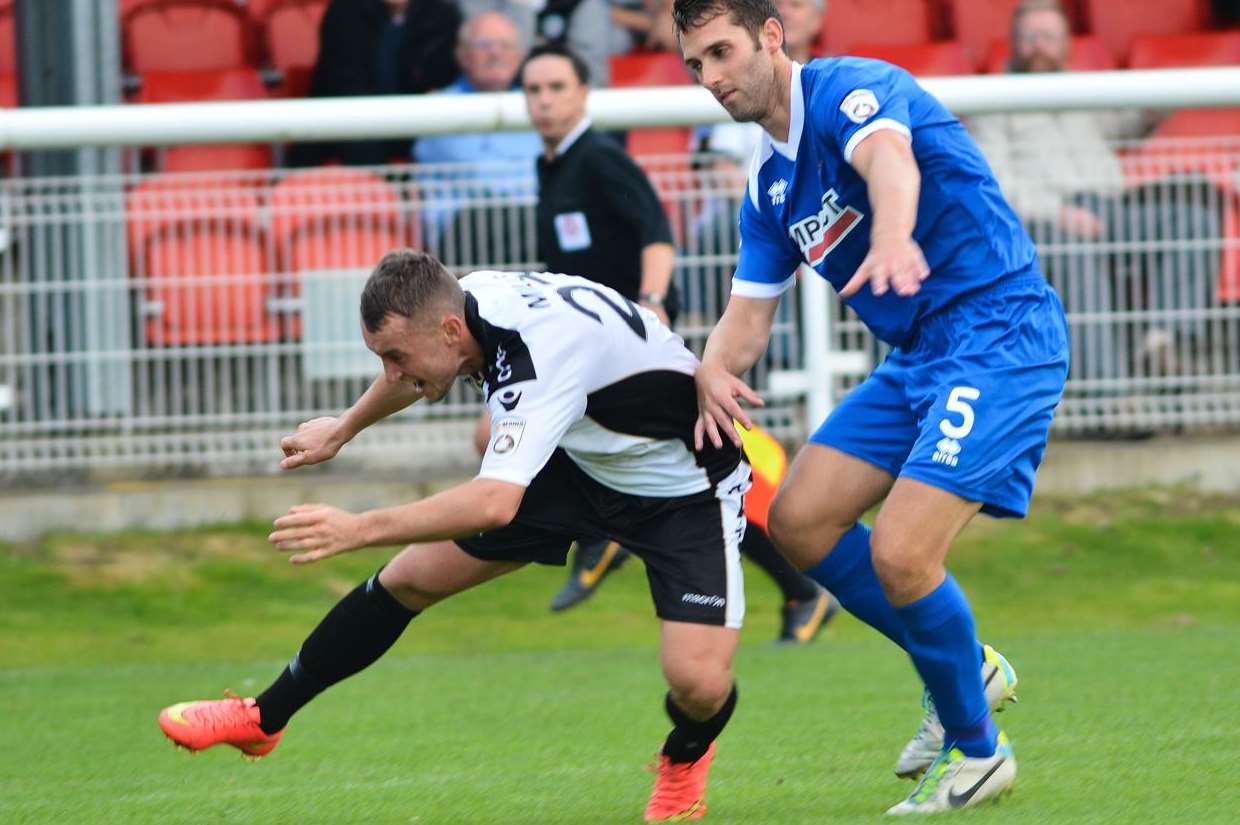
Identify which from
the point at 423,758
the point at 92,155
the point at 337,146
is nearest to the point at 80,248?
the point at 92,155

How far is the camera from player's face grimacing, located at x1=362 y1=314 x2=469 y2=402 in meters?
4.78

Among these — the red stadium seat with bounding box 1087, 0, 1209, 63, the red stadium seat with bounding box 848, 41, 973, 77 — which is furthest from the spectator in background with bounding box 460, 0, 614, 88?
the red stadium seat with bounding box 1087, 0, 1209, 63

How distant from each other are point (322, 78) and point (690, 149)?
93.6 inches

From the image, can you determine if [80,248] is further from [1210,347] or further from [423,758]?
[1210,347]

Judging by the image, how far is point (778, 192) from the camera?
5211mm

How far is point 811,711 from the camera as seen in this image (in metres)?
6.90

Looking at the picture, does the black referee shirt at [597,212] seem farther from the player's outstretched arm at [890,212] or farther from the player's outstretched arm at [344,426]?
the player's outstretched arm at [890,212]

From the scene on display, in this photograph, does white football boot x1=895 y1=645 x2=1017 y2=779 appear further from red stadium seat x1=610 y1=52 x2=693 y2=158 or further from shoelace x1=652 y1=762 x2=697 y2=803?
red stadium seat x1=610 y1=52 x2=693 y2=158

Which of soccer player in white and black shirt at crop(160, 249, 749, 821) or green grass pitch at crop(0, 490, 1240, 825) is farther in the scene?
green grass pitch at crop(0, 490, 1240, 825)

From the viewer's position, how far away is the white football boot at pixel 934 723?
5363 millimetres

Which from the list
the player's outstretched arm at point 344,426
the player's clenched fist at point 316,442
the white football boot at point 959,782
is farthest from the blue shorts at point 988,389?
the player's clenched fist at point 316,442

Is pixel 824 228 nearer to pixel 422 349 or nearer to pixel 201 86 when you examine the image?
pixel 422 349

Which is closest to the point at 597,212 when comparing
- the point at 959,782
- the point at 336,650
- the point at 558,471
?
the point at 558,471

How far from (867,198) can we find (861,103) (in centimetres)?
26
